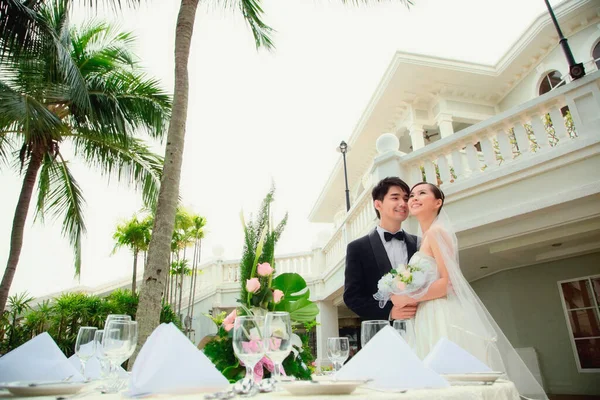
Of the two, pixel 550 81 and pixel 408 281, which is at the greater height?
pixel 550 81

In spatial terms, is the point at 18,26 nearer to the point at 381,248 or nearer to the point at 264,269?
the point at 381,248

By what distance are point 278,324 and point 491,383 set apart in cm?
74

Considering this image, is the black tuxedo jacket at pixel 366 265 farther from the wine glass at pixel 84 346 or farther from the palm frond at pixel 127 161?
the palm frond at pixel 127 161

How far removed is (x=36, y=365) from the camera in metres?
1.43

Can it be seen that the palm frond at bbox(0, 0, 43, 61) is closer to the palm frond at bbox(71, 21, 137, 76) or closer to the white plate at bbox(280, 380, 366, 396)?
the palm frond at bbox(71, 21, 137, 76)

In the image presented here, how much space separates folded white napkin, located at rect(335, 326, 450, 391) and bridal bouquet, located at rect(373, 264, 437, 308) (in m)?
1.03

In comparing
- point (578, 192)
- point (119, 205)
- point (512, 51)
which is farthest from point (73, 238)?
point (512, 51)

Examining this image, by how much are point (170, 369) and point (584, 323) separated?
837cm

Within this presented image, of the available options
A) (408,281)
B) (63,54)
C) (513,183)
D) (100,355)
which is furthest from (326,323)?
(100,355)

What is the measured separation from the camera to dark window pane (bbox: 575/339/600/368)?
671 centimetres

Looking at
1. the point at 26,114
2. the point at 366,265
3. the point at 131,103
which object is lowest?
the point at 366,265

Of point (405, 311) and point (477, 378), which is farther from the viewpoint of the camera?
point (405, 311)

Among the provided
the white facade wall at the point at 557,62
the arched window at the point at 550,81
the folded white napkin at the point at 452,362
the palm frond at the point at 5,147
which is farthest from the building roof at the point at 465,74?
the folded white napkin at the point at 452,362

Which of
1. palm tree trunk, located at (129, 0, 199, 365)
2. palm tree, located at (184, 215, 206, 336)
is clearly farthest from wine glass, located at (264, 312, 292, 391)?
palm tree, located at (184, 215, 206, 336)
